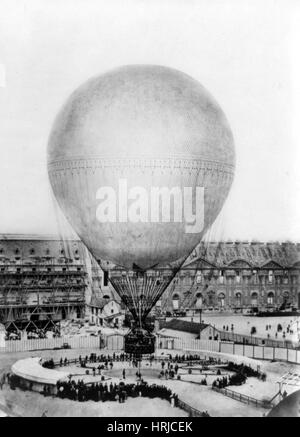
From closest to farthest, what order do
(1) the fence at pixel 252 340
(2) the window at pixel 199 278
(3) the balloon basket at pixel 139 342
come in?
1. (3) the balloon basket at pixel 139 342
2. (1) the fence at pixel 252 340
3. (2) the window at pixel 199 278

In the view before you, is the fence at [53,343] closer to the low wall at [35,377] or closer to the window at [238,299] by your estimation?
the low wall at [35,377]

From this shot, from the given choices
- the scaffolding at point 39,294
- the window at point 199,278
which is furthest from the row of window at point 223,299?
the scaffolding at point 39,294

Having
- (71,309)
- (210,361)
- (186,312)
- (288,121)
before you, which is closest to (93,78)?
(288,121)

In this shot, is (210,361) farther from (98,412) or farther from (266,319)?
(266,319)

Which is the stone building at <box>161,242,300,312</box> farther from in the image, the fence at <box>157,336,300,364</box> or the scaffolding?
the fence at <box>157,336,300,364</box>

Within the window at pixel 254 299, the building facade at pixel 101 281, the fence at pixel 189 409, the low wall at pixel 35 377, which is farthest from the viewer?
the window at pixel 254 299
